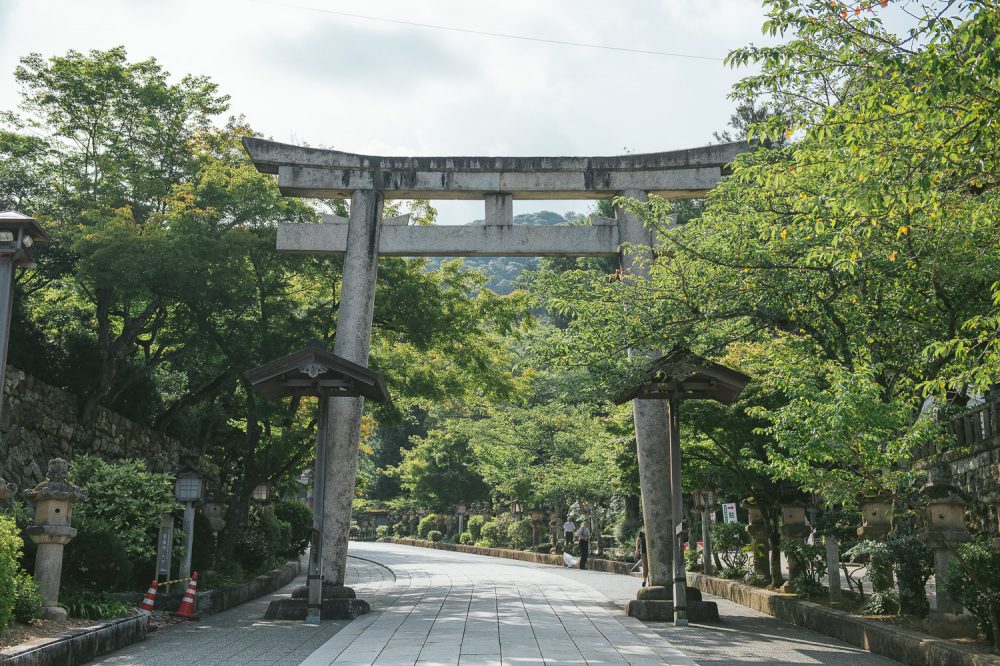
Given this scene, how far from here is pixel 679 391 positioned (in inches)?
480

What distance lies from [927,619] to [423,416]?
164ft

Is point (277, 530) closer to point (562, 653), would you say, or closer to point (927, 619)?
point (562, 653)

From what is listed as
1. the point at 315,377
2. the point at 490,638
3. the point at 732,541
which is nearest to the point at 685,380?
the point at 490,638

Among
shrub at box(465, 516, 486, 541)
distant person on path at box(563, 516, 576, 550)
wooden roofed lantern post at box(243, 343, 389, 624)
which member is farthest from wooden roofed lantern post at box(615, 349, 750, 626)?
shrub at box(465, 516, 486, 541)

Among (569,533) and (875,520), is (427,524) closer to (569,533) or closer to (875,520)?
(569,533)

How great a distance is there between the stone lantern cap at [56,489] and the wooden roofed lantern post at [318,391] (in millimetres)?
2477

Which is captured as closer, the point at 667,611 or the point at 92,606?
the point at 92,606

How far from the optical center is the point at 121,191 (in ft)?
55.3

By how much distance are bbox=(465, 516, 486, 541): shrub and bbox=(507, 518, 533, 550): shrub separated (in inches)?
181

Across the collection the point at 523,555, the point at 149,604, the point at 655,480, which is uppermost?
the point at 655,480

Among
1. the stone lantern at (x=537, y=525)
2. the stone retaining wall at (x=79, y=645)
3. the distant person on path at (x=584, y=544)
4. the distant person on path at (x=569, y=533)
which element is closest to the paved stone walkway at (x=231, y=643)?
the stone retaining wall at (x=79, y=645)

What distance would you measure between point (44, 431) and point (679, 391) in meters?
11.4

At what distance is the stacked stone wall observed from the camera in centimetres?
1470

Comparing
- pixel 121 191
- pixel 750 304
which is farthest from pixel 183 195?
pixel 750 304
